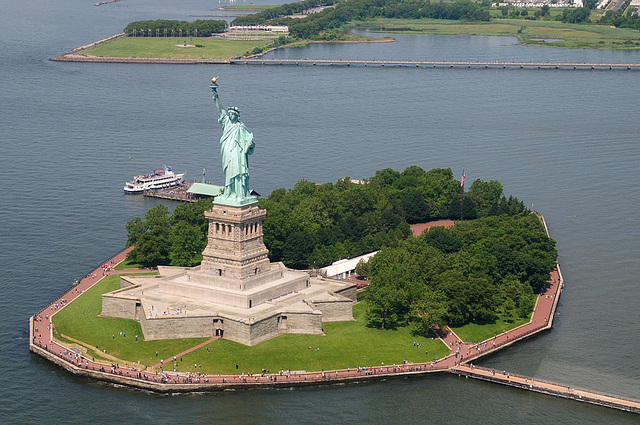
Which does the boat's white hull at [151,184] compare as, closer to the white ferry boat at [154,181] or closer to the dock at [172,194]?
the white ferry boat at [154,181]

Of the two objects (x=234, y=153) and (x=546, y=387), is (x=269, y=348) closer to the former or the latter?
(x=234, y=153)

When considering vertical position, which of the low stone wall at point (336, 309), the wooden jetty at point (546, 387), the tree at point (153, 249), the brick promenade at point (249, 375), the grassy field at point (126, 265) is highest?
the tree at point (153, 249)

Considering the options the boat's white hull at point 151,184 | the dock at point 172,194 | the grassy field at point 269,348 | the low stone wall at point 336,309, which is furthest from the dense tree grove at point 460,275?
the boat's white hull at point 151,184

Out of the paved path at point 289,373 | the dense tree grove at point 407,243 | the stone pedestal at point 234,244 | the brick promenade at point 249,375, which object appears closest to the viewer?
the brick promenade at point 249,375

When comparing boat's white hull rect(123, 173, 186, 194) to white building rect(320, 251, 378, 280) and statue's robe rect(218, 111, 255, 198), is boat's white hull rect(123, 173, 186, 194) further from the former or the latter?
statue's robe rect(218, 111, 255, 198)

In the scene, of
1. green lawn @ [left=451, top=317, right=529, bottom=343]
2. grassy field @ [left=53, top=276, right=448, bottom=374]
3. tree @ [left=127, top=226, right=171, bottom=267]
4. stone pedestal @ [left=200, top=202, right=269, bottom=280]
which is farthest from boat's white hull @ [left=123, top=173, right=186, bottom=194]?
green lawn @ [left=451, top=317, right=529, bottom=343]

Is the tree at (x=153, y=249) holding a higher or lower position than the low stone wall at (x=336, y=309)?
higher

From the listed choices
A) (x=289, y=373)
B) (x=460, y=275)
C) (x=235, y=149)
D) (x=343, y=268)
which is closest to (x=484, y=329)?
(x=460, y=275)

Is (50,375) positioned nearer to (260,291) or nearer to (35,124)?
(260,291)
